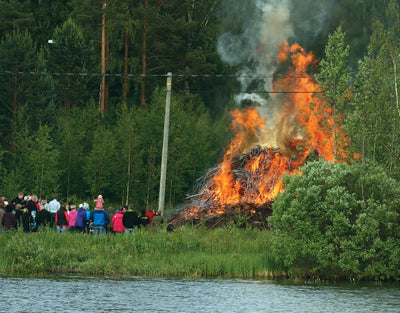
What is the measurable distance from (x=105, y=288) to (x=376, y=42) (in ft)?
49.5

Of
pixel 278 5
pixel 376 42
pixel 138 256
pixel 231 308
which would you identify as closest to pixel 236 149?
pixel 278 5

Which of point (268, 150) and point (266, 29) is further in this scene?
point (266, 29)

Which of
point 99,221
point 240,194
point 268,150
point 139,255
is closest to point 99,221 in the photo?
point 99,221

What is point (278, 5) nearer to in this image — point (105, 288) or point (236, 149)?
point (236, 149)

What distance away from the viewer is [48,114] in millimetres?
53781

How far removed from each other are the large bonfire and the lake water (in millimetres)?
10537

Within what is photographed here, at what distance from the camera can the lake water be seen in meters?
21.2

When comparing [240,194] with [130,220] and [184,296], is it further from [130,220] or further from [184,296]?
[184,296]

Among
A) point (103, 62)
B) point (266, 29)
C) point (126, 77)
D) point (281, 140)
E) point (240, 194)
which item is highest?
point (103, 62)

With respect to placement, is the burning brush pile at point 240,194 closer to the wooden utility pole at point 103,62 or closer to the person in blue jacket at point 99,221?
the person in blue jacket at point 99,221

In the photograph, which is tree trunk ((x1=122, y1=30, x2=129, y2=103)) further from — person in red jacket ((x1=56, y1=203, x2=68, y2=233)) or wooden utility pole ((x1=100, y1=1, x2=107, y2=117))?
person in red jacket ((x1=56, y1=203, x2=68, y2=233))

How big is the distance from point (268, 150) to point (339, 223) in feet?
45.5

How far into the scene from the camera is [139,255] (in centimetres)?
3044

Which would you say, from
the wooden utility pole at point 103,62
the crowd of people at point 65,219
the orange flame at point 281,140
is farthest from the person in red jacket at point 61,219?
the wooden utility pole at point 103,62
